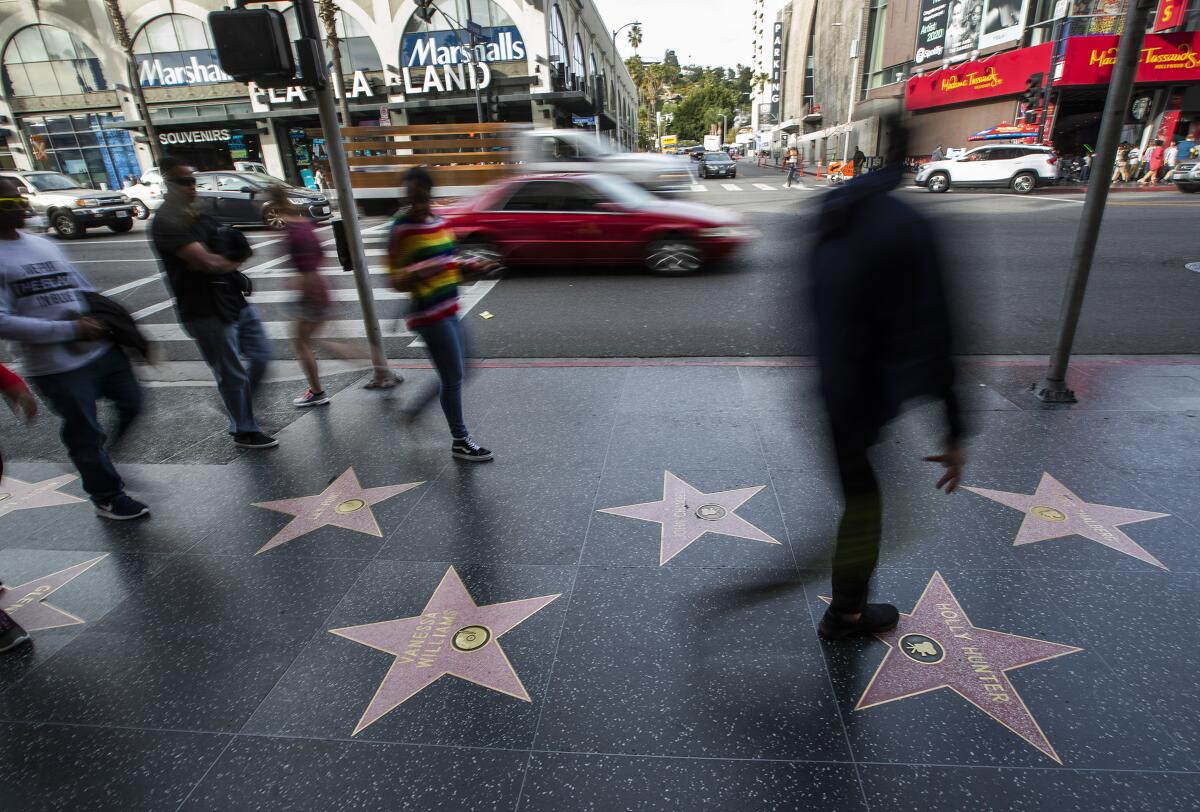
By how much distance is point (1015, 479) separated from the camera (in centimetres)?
388

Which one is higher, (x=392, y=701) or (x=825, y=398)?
(x=825, y=398)

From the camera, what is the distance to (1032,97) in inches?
960

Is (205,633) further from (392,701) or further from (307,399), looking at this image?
(307,399)

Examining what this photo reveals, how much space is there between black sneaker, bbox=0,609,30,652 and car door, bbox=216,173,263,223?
1734 cm

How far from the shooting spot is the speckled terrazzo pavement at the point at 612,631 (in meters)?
2.19

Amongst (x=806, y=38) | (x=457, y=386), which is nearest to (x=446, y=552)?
(x=457, y=386)

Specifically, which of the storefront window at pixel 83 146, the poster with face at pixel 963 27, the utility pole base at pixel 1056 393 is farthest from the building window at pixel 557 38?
the utility pole base at pixel 1056 393

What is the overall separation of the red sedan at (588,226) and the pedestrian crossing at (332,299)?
85 cm

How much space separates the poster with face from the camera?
103 feet

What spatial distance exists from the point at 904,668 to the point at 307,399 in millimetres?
4979

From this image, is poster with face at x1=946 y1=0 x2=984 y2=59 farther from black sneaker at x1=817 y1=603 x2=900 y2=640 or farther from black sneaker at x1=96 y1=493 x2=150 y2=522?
black sneaker at x1=96 y1=493 x2=150 y2=522

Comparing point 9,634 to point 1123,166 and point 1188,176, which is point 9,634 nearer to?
point 1188,176

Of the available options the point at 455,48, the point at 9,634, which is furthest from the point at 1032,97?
the point at 9,634

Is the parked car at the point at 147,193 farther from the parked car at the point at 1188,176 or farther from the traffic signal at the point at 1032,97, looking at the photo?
the parked car at the point at 1188,176
